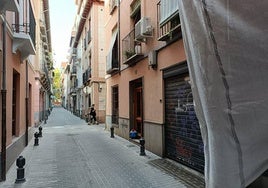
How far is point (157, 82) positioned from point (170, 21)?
2237 mm

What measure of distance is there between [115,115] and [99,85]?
8.25 metres

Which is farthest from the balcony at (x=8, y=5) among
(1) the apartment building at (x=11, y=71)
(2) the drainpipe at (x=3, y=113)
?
(2) the drainpipe at (x=3, y=113)

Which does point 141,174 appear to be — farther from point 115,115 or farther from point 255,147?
point 115,115

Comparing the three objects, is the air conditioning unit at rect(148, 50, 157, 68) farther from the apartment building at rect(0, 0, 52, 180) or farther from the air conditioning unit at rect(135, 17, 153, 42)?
the apartment building at rect(0, 0, 52, 180)

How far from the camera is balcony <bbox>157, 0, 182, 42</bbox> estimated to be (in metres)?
7.08

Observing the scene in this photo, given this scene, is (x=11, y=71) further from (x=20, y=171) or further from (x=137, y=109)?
(x=137, y=109)

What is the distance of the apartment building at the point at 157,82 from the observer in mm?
7129

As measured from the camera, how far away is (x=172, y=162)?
7.79 m

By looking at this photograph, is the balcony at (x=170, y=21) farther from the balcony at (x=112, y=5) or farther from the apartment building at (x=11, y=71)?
the balcony at (x=112, y=5)

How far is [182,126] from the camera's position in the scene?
24.2 feet

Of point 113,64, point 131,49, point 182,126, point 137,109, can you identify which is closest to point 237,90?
point 182,126

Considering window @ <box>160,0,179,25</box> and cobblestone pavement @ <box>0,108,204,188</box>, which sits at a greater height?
window @ <box>160,0,179,25</box>

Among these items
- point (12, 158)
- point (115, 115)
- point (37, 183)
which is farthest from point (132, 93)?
point (37, 183)

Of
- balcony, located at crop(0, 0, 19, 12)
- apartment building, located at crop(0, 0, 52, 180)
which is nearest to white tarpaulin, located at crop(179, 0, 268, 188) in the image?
balcony, located at crop(0, 0, 19, 12)
